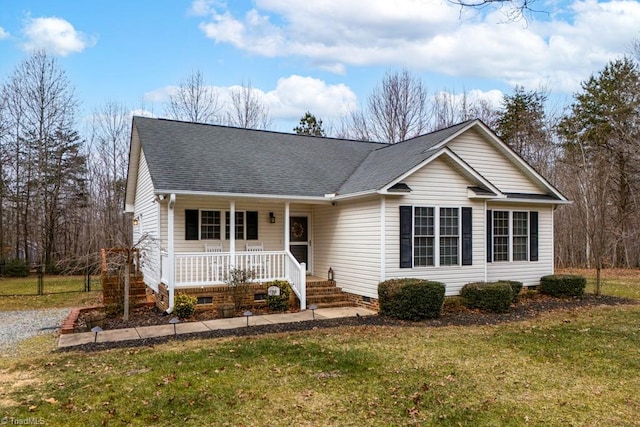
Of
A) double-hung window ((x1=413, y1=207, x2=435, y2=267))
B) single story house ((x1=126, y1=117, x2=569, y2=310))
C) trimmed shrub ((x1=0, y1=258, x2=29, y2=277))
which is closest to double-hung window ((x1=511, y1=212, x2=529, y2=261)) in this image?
single story house ((x1=126, y1=117, x2=569, y2=310))

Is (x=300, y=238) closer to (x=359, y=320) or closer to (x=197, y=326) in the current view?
(x=359, y=320)

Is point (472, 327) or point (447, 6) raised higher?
point (447, 6)

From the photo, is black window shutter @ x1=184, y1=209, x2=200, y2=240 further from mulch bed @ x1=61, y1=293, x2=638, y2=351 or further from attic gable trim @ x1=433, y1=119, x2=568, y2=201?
attic gable trim @ x1=433, y1=119, x2=568, y2=201

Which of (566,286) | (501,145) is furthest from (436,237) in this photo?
(566,286)

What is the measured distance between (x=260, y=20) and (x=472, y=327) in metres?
13.3

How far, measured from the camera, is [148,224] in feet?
43.4

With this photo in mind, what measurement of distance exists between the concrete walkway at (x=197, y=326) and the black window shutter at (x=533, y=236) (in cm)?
603

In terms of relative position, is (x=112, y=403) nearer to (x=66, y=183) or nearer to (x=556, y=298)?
(x=556, y=298)

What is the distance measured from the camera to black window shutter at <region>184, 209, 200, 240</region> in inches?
454

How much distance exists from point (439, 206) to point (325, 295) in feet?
12.4

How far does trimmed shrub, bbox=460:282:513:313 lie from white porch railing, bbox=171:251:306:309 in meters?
4.30

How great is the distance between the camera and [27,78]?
78.1 feet

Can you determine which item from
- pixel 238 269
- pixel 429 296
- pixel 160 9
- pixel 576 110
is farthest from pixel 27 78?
pixel 576 110

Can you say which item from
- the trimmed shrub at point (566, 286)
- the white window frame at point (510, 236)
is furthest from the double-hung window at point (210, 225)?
the trimmed shrub at point (566, 286)
